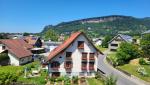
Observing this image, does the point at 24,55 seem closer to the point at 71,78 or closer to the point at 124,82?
the point at 71,78

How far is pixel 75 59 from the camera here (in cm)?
5975

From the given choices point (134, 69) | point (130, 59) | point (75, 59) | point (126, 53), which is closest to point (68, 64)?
point (75, 59)

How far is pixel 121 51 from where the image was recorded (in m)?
79.9

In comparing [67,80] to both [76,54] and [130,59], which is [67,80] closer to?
[76,54]

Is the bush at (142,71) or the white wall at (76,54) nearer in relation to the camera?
the white wall at (76,54)

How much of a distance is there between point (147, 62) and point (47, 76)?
105ft

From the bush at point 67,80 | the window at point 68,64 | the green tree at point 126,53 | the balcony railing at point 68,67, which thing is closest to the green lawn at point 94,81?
the bush at point 67,80

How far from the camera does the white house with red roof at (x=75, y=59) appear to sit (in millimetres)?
58531

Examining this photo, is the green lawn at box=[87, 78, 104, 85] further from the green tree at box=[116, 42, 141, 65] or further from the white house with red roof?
the green tree at box=[116, 42, 141, 65]

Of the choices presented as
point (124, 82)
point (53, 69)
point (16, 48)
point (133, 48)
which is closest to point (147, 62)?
point (133, 48)

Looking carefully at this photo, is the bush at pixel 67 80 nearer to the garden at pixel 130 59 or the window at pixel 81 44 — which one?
the window at pixel 81 44

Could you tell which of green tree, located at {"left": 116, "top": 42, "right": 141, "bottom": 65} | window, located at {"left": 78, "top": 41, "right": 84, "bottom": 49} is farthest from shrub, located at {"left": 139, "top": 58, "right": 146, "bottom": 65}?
window, located at {"left": 78, "top": 41, "right": 84, "bottom": 49}

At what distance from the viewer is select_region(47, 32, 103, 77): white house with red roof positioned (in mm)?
58531

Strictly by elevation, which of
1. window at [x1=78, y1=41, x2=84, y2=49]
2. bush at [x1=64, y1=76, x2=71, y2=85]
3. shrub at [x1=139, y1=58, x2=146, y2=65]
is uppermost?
window at [x1=78, y1=41, x2=84, y2=49]
